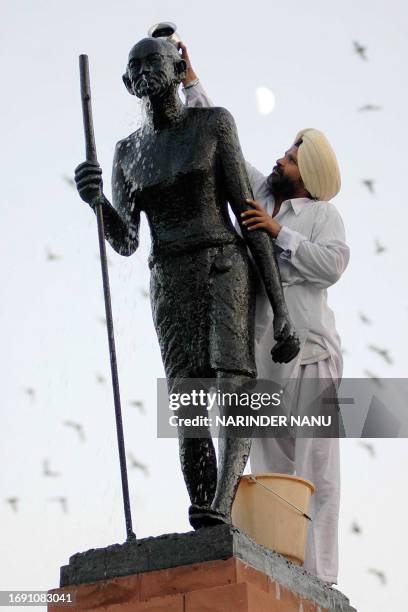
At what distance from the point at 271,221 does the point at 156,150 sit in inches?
32.0

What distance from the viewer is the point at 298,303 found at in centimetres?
832

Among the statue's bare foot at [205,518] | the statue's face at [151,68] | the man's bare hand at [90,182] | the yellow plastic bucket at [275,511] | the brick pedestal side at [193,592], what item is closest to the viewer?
the brick pedestal side at [193,592]

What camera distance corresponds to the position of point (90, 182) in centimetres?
770

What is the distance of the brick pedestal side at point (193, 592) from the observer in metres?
6.37

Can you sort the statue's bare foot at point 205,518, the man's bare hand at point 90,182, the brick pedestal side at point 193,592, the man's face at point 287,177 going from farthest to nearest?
the man's face at point 287,177
the man's bare hand at point 90,182
the statue's bare foot at point 205,518
the brick pedestal side at point 193,592

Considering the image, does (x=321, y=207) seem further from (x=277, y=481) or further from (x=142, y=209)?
(x=277, y=481)

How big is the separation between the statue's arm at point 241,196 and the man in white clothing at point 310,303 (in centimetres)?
6

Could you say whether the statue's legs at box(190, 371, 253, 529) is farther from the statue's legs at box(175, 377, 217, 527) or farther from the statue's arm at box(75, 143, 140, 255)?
the statue's arm at box(75, 143, 140, 255)

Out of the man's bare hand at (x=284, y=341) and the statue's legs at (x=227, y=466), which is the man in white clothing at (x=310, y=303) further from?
the statue's legs at (x=227, y=466)

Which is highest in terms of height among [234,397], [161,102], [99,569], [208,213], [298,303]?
[161,102]

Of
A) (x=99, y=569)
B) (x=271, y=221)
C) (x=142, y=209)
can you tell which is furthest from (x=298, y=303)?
(x=99, y=569)

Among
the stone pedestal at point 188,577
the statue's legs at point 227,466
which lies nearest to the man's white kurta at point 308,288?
the statue's legs at point 227,466

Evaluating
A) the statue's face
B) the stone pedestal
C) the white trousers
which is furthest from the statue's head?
the stone pedestal

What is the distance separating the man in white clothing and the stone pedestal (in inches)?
37.5
